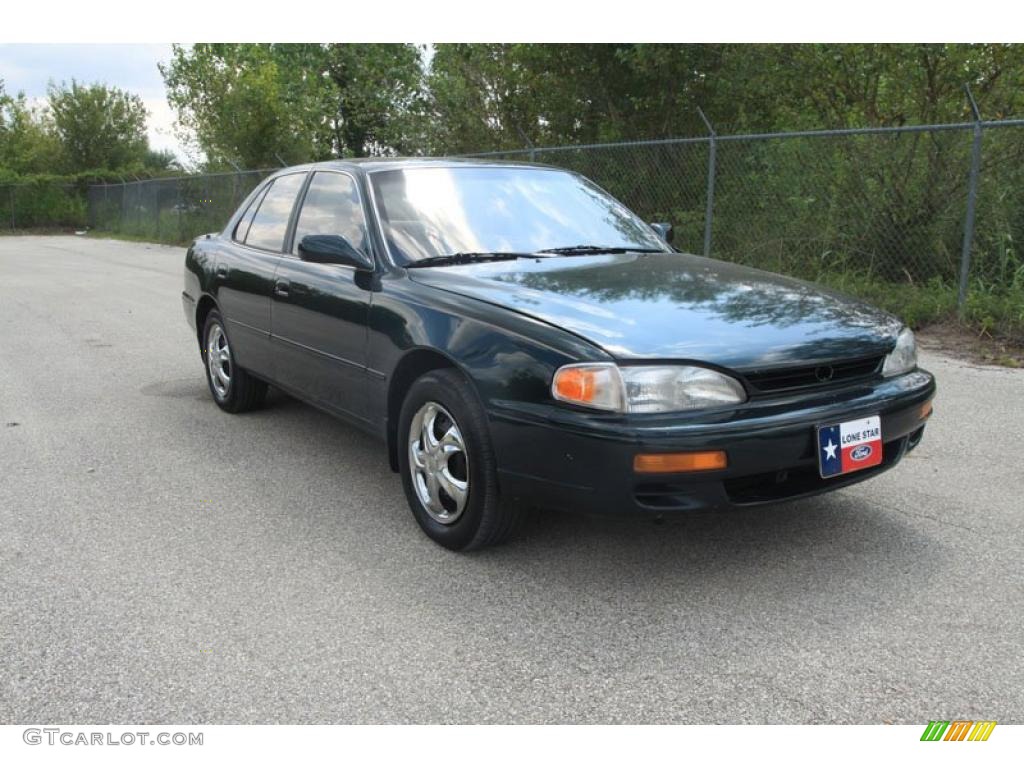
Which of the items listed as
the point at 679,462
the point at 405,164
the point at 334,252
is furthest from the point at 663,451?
the point at 405,164

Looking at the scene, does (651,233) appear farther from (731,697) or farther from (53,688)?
(53,688)

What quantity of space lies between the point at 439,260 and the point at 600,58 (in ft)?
38.0

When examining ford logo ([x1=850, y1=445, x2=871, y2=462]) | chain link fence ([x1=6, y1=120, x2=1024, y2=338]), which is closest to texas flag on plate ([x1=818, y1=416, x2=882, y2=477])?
ford logo ([x1=850, y1=445, x2=871, y2=462])

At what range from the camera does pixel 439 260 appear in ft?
13.5

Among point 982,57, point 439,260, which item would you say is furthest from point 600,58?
point 439,260

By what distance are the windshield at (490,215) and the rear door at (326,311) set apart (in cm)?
18

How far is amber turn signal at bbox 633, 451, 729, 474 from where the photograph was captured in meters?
3.01

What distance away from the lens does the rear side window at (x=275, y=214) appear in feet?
17.2

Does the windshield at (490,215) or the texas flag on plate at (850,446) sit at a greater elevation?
the windshield at (490,215)

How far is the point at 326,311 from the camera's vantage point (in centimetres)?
446

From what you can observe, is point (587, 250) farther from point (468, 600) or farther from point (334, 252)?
point (468, 600)

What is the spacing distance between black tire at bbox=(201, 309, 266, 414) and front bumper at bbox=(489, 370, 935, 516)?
2.93 meters

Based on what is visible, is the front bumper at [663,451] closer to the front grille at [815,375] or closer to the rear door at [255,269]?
the front grille at [815,375]

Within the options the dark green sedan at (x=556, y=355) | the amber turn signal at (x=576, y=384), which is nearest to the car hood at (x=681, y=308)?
the dark green sedan at (x=556, y=355)
